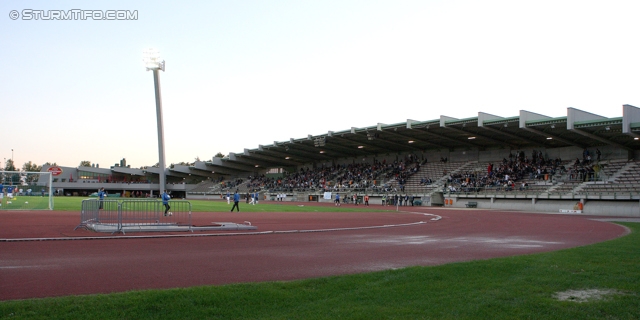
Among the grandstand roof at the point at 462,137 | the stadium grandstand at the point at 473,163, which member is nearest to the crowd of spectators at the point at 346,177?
the stadium grandstand at the point at 473,163

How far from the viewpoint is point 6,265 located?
386 inches

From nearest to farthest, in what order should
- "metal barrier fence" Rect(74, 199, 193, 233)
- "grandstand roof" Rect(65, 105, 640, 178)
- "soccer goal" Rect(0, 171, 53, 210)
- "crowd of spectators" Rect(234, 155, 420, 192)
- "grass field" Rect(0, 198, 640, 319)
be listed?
"grass field" Rect(0, 198, 640, 319)
"metal barrier fence" Rect(74, 199, 193, 233)
"soccer goal" Rect(0, 171, 53, 210)
"grandstand roof" Rect(65, 105, 640, 178)
"crowd of spectators" Rect(234, 155, 420, 192)

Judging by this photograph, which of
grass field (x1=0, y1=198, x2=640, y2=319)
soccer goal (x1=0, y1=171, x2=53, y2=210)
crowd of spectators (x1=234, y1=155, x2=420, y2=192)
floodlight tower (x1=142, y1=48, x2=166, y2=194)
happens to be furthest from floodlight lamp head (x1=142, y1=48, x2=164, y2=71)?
crowd of spectators (x1=234, y1=155, x2=420, y2=192)

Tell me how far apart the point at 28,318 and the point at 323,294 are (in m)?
3.75

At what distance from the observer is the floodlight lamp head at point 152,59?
1029 inches

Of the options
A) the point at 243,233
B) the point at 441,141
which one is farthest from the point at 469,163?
the point at 243,233

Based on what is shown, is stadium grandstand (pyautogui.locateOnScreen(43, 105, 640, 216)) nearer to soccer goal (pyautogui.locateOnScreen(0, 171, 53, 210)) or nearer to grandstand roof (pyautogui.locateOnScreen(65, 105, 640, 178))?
grandstand roof (pyautogui.locateOnScreen(65, 105, 640, 178))

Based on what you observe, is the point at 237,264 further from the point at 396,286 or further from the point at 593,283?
the point at 593,283

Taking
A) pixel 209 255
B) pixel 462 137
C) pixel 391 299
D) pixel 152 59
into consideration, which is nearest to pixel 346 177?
pixel 462 137

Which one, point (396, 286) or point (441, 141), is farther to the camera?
point (441, 141)

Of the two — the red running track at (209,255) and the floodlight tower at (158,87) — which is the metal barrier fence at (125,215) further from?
the floodlight tower at (158,87)

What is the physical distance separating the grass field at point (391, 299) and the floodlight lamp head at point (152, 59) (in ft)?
69.0

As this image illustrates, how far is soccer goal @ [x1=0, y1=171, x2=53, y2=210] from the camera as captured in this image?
34281 mm

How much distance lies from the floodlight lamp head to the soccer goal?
39.8 feet
